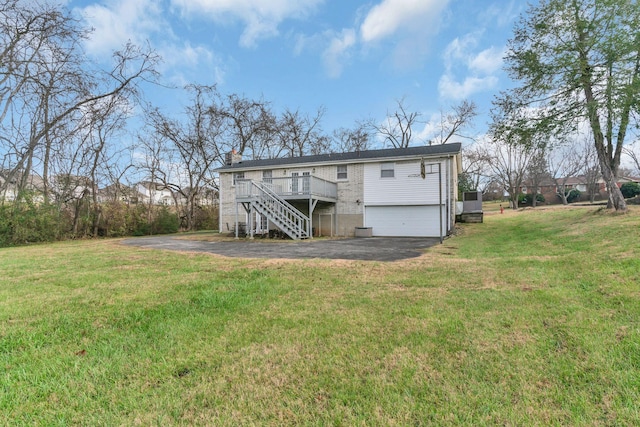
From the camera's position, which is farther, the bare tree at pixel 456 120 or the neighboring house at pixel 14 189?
the bare tree at pixel 456 120

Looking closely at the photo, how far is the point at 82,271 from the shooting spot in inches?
267

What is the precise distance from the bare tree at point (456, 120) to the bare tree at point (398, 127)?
113 inches

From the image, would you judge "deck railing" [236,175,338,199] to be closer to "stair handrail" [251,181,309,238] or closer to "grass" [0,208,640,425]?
"stair handrail" [251,181,309,238]

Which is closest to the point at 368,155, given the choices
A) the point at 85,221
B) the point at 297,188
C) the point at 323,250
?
the point at 297,188

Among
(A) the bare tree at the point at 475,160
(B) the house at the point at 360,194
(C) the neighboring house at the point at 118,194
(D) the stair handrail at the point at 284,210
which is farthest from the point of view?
(A) the bare tree at the point at 475,160

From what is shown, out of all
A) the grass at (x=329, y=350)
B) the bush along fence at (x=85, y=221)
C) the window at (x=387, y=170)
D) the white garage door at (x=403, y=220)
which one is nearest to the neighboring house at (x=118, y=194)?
the bush along fence at (x=85, y=221)

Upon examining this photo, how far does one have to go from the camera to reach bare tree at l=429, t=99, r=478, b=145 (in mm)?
32281

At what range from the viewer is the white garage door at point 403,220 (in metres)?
16.1

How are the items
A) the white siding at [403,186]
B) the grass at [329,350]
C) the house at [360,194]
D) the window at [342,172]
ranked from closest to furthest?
1. the grass at [329,350]
2. the house at [360,194]
3. the white siding at [403,186]
4. the window at [342,172]

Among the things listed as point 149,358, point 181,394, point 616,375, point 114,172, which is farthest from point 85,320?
point 114,172

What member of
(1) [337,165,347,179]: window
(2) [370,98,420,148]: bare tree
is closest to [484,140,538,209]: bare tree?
(2) [370,98,420,148]: bare tree

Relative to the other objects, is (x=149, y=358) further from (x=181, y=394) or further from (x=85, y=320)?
(x=85, y=320)

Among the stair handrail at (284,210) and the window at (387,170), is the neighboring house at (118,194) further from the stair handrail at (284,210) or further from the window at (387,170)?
the window at (387,170)

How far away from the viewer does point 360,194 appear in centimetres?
1725
